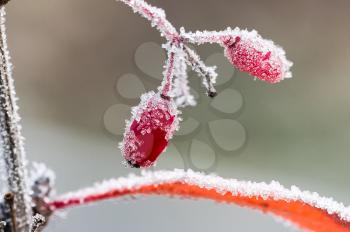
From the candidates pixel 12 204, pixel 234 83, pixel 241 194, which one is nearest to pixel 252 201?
pixel 241 194

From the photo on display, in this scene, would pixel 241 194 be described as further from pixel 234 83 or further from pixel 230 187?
pixel 234 83

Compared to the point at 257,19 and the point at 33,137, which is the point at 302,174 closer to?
the point at 257,19

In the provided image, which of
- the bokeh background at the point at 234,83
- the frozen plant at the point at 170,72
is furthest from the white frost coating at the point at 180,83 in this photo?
the bokeh background at the point at 234,83

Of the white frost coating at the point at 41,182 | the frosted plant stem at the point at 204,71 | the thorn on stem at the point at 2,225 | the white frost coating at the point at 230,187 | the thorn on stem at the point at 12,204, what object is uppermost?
the frosted plant stem at the point at 204,71

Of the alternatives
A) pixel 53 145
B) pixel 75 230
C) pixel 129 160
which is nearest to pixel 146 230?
pixel 75 230

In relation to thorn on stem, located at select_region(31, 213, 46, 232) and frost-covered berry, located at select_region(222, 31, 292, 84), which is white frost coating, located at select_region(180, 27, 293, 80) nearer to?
frost-covered berry, located at select_region(222, 31, 292, 84)

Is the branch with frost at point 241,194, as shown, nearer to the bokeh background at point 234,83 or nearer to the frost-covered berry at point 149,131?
the frost-covered berry at point 149,131

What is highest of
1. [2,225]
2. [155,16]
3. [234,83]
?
[234,83]
